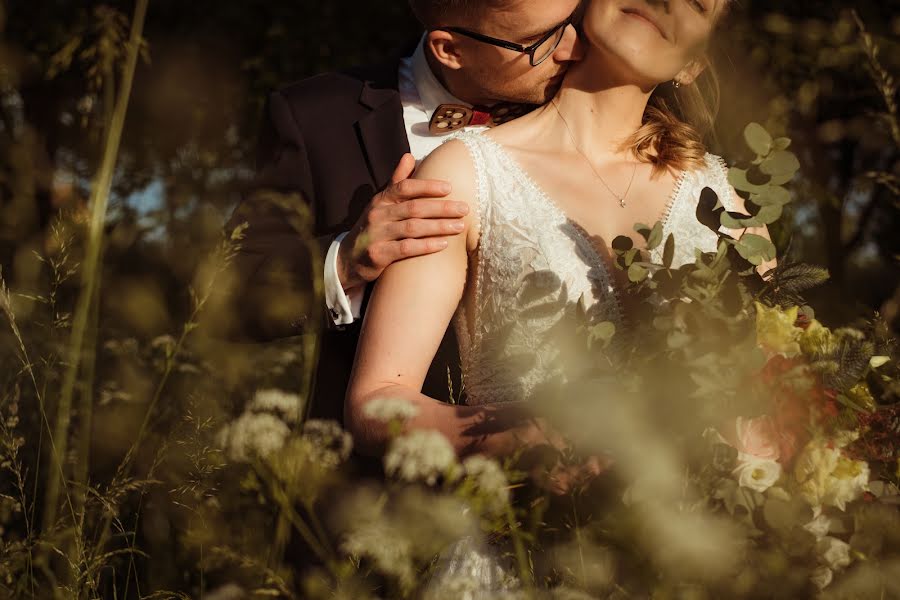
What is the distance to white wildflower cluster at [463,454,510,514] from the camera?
53.3 inches

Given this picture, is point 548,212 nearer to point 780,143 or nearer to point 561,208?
point 561,208

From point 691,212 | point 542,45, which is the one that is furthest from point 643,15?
point 691,212

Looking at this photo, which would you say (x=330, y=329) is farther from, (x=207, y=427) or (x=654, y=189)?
(x=654, y=189)

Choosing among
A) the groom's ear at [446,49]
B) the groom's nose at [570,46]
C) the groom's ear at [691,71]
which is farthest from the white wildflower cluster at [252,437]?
the groom's ear at [446,49]

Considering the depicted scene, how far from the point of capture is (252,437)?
1479 millimetres

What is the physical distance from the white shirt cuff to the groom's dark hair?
770 mm

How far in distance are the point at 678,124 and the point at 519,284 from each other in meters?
0.70

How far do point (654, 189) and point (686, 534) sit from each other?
137 cm

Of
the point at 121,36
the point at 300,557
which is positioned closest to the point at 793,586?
the point at 300,557

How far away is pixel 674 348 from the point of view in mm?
1356

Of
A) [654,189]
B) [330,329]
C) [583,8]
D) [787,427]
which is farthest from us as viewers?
[330,329]

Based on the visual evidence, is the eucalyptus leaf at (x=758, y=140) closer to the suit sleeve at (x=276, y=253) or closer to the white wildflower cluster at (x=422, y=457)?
the white wildflower cluster at (x=422, y=457)

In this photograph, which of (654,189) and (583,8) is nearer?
(583,8)

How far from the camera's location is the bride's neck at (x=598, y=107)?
2.31 meters
